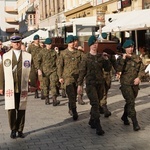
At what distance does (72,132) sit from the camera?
7.12 meters

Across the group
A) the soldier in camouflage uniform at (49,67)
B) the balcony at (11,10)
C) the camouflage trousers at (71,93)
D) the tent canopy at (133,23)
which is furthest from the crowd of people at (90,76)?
the balcony at (11,10)

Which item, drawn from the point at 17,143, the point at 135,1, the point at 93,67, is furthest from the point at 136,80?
the point at 135,1

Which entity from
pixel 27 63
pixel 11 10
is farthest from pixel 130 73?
pixel 11 10

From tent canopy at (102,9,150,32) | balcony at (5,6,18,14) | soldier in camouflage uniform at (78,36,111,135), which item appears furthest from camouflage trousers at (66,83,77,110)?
balcony at (5,6,18,14)

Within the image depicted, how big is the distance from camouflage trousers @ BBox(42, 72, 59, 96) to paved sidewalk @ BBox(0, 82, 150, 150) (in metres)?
0.55

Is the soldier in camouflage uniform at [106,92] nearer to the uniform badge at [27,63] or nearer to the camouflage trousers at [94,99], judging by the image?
the camouflage trousers at [94,99]

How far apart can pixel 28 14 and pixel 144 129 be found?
2177 inches

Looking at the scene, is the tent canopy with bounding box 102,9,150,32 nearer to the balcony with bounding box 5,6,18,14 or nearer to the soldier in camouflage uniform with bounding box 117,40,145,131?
the soldier in camouflage uniform with bounding box 117,40,145,131

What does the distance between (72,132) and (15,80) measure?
1.44 metres

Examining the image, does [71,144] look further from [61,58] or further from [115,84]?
[115,84]

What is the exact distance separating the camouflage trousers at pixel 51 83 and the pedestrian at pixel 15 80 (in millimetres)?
3586

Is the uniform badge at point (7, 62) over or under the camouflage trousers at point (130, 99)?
over

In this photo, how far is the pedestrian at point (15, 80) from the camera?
6672 millimetres

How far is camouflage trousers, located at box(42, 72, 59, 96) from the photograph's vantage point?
1046 centimetres
